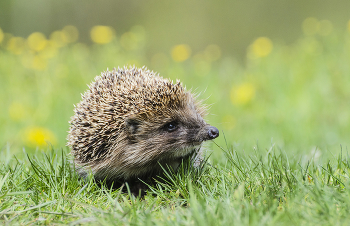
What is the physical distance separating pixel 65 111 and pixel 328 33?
698 centimetres

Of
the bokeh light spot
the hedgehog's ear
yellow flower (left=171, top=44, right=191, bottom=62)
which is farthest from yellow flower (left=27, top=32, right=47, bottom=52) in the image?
the hedgehog's ear

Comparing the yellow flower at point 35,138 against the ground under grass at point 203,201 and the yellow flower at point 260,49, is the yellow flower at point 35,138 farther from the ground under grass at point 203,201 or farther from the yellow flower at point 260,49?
the yellow flower at point 260,49

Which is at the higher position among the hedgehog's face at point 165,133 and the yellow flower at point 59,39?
the yellow flower at point 59,39

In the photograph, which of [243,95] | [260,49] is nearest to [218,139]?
[243,95]

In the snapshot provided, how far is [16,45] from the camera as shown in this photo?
1052cm

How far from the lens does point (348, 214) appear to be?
2750mm

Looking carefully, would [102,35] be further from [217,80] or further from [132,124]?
[132,124]

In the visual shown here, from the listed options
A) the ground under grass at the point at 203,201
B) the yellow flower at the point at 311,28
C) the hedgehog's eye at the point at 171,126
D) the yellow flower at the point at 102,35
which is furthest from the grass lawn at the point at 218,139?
the hedgehog's eye at the point at 171,126

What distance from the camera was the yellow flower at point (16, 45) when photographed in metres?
10.3

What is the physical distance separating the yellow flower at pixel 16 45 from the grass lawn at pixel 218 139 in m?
0.04

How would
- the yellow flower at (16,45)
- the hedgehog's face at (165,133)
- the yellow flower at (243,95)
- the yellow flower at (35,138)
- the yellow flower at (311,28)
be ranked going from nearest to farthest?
the hedgehog's face at (165,133) < the yellow flower at (35,138) < the yellow flower at (243,95) < the yellow flower at (311,28) < the yellow flower at (16,45)

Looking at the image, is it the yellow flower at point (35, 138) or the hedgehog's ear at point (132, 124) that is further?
the yellow flower at point (35, 138)

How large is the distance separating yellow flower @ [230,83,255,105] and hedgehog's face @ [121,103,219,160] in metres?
4.17

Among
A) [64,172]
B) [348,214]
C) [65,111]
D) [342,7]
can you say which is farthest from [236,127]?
[342,7]
